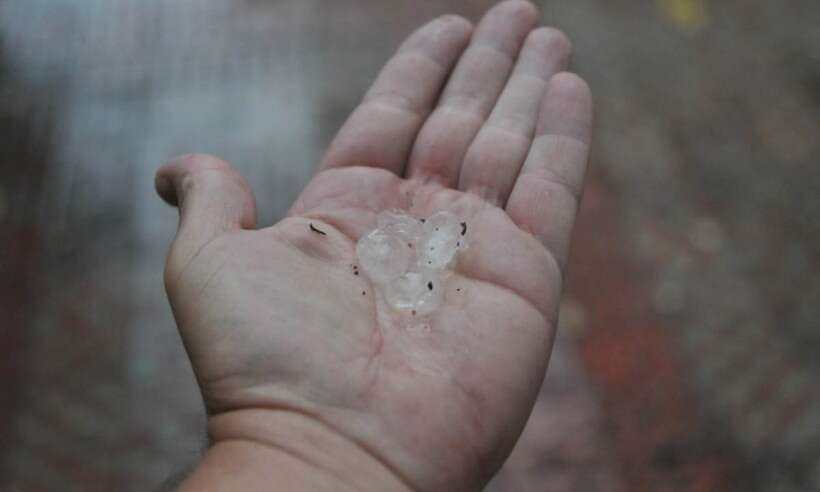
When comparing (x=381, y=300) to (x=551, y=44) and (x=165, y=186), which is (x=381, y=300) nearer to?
(x=165, y=186)

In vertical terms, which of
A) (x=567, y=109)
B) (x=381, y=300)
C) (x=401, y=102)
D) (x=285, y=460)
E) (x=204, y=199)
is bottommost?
(x=285, y=460)

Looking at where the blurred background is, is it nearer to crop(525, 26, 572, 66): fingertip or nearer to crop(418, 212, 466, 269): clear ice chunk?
crop(418, 212, 466, 269): clear ice chunk

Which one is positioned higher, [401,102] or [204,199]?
[401,102]

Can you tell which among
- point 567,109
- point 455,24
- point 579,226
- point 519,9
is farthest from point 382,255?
point 579,226

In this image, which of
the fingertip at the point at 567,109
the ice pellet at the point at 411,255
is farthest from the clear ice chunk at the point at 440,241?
the fingertip at the point at 567,109

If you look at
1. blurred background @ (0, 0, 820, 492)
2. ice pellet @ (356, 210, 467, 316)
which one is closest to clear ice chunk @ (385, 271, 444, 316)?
ice pellet @ (356, 210, 467, 316)
